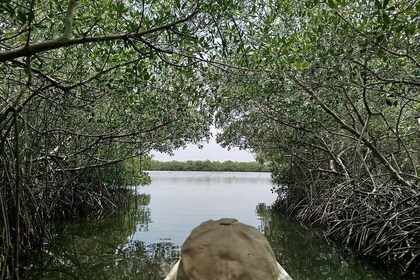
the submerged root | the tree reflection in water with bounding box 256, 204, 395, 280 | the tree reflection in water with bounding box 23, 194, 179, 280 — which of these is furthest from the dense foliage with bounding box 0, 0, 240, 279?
the submerged root

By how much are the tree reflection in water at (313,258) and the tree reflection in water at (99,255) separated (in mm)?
1504

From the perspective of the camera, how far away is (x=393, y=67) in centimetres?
498

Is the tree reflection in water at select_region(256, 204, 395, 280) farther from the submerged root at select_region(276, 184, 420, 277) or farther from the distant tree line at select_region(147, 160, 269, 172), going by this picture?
the distant tree line at select_region(147, 160, 269, 172)

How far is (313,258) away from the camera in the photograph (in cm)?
637

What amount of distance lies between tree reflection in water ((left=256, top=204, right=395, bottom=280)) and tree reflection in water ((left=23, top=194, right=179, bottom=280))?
59.2 inches

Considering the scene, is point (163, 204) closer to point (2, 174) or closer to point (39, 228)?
point (39, 228)

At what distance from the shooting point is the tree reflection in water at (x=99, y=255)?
201 inches

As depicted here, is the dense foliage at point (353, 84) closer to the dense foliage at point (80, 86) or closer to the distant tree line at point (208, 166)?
the dense foliage at point (80, 86)

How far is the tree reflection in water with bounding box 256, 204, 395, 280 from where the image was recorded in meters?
5.39

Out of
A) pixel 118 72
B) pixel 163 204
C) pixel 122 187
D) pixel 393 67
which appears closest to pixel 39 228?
pixel 118 72

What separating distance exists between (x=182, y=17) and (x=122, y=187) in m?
12.2

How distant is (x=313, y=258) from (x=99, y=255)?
2.80 metres

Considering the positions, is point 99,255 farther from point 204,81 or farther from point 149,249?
point 204,81

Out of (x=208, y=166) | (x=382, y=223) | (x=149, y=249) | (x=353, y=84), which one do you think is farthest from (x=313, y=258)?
(x=208, y=166)
